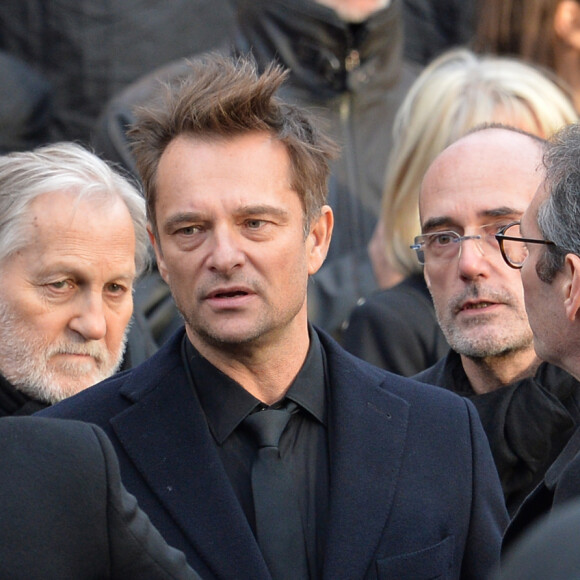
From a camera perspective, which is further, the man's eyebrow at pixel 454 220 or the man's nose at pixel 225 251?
the man's eyebrow at pixel 454 220

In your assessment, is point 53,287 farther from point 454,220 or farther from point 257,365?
point 454,220

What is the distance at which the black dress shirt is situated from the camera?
9.48ft

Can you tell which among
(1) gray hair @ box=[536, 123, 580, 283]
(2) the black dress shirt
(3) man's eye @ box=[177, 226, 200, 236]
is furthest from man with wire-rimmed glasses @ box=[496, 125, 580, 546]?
(3) man's eye @ box=[177, 226, 200, 236]

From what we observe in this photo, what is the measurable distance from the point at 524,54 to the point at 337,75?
84cm

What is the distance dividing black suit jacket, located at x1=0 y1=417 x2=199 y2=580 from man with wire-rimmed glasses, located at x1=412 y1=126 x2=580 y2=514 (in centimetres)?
148

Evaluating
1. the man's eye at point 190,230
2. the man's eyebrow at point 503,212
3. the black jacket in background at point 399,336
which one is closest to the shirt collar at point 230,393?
the man's eye at point 190,230

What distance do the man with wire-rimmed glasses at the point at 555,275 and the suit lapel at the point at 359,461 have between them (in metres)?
0.34

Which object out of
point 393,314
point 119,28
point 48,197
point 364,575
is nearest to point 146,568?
point 364,575

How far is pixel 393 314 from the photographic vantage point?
408 cm

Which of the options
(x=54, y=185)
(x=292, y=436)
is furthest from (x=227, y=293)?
(x=54, y=185)

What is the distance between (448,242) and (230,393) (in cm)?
101

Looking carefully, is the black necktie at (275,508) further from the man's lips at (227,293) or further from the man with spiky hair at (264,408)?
the man's lips at (227,293)

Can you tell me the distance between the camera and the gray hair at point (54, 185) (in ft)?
11.2

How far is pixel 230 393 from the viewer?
3.01 metres
